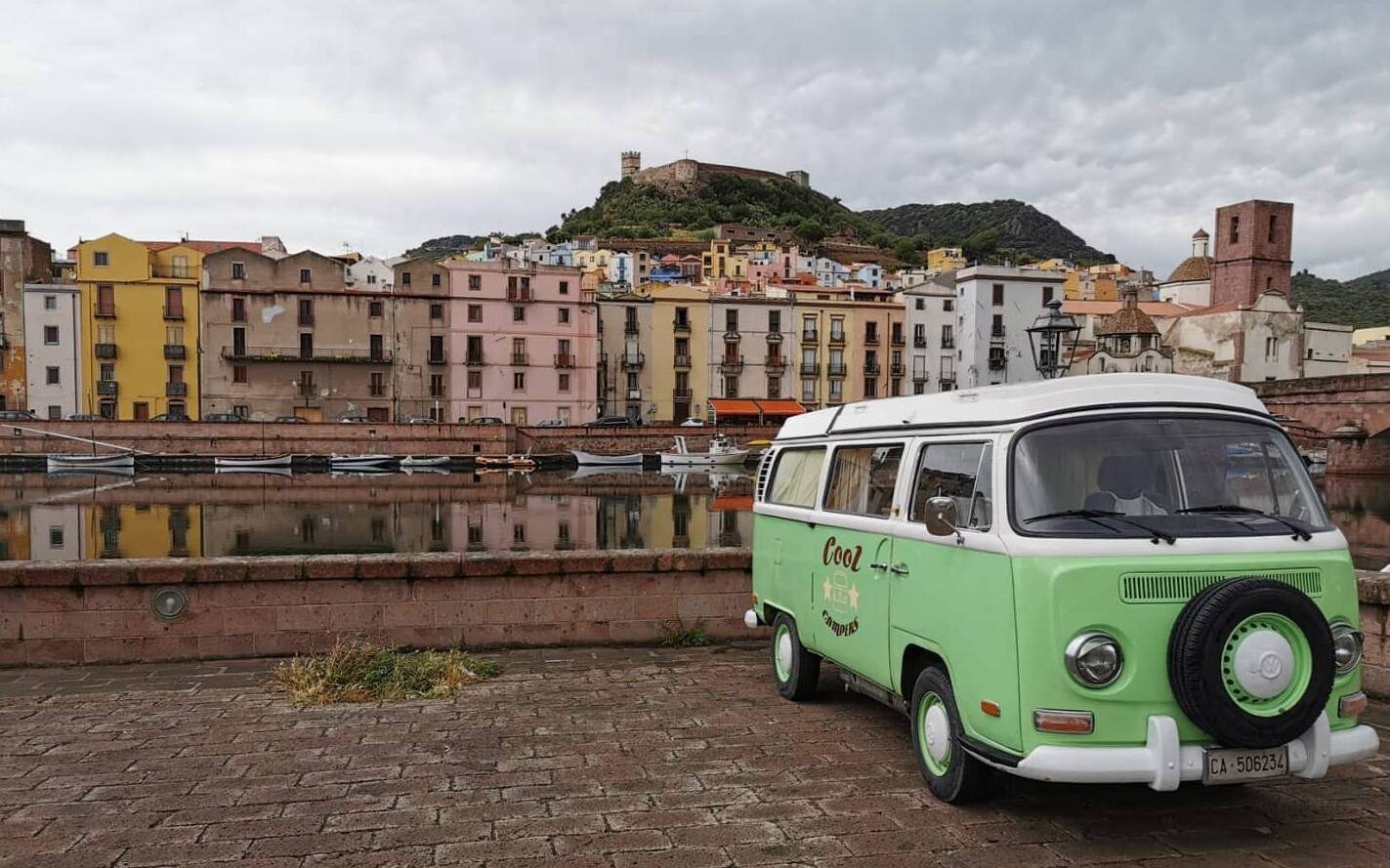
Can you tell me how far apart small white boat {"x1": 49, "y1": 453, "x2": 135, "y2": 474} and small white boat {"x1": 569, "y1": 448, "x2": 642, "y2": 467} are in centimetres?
2461

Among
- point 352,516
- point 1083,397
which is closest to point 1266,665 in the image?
point 1083,397

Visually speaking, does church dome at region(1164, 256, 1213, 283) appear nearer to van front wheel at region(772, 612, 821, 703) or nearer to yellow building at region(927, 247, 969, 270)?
yellow building at region(927, 247, 969, 270)

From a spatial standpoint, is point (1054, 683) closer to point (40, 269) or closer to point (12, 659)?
point (12, 659)

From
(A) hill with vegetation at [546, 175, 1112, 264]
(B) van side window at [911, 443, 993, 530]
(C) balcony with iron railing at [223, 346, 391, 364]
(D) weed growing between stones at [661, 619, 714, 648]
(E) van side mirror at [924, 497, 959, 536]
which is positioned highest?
(A) hill with vegetation at [546, 175, 1112, 264]

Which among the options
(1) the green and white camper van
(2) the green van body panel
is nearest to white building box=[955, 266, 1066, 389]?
(1) the green and white camper van

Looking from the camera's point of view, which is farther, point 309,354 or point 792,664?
point 309,354

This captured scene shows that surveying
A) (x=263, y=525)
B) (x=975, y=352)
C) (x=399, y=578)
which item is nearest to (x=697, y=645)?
(x=399, y=578)

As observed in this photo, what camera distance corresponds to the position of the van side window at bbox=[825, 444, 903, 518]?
207 inches

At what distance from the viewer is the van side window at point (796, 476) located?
6352 mm

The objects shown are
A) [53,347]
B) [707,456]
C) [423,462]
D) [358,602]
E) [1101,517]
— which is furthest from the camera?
[707,456]

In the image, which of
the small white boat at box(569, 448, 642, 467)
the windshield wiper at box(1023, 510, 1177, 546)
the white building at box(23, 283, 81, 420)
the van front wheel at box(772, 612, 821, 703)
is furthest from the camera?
the small white boat at box(569, 448, 642, 467)

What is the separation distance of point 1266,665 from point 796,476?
3.28m

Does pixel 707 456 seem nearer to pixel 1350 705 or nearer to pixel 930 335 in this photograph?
pixel 930 335

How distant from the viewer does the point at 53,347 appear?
6025 centimetres
